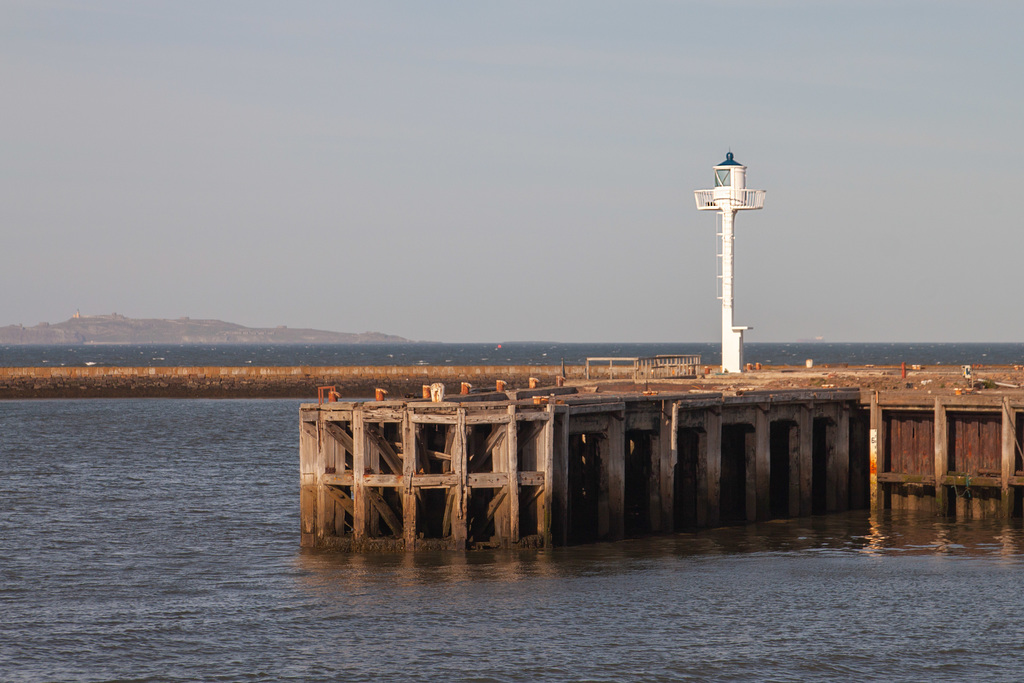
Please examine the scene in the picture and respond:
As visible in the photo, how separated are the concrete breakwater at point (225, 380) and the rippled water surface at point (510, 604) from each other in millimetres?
64237

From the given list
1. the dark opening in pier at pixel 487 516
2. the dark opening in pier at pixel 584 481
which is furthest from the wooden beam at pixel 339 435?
the dark opening in pier at pixel 584 481

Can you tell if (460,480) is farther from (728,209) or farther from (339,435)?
(728,209)

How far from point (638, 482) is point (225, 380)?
7843cm

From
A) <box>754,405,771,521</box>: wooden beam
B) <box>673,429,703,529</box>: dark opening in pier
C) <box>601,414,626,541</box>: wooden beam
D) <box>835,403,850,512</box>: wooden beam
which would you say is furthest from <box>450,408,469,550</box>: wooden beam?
<box>835,403,850,512</box>: wooden beam

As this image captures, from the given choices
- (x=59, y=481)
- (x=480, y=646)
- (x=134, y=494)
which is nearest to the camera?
(x=480, y=646)

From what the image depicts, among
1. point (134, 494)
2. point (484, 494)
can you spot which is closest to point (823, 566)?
point (484, 494)

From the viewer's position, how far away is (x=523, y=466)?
1045 inches

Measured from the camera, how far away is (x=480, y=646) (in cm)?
2034

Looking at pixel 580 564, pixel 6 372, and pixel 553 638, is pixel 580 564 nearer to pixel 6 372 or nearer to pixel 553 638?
pixel 553 638

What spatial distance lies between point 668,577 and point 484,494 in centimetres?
480

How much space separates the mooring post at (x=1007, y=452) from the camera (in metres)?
31.4

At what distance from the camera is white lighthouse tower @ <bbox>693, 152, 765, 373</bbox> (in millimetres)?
45875

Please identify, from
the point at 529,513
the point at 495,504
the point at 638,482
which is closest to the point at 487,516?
the point at 495,504

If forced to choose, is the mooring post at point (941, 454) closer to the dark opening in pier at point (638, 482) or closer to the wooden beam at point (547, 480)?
the dark opening in pier at point (638, 482)
